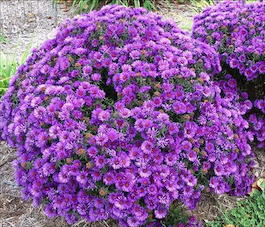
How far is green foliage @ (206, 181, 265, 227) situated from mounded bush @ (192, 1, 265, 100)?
0.73 meters

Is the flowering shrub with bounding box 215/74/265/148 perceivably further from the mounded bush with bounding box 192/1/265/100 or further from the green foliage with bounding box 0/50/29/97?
the green foliage with bounding box 0/50/29/97

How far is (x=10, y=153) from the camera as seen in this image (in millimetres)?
3432

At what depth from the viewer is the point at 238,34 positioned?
3107 millimetres

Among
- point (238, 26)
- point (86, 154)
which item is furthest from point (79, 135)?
point (238, 26)

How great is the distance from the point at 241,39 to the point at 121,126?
49.8 inches

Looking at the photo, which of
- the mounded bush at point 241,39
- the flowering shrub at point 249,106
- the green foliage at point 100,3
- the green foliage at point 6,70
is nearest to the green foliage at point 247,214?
the flowering shrub at point 249,106

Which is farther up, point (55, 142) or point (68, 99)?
point (68, 99)

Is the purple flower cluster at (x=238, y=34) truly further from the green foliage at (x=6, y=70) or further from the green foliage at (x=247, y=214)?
the green foliage at (x=6, y=70)

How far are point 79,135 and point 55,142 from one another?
0.44 feet

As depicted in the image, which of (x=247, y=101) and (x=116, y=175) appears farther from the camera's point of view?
(x=247, y=101)

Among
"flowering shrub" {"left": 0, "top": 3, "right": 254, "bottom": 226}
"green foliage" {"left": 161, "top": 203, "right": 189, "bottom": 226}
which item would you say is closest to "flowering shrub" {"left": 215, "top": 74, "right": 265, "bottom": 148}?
"flowering shrub" {"left": 0, "top": 3, "right": 254, "bottom": 226}

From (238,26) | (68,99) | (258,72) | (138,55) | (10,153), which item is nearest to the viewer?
(68,99)

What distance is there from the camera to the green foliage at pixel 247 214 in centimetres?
269

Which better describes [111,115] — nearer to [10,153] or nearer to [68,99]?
[68,99]
